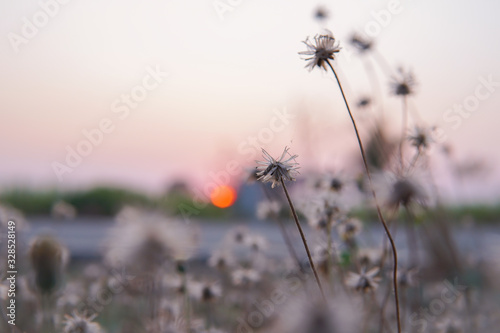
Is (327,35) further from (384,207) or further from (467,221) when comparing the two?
(467,221)

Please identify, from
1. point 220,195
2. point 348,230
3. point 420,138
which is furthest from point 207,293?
point 220,195

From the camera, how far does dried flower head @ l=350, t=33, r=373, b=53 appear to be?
3332mm

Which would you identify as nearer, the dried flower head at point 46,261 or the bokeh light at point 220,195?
the dried flower head at point 46,261

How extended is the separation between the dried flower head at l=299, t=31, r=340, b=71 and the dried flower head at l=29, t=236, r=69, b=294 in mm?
1081

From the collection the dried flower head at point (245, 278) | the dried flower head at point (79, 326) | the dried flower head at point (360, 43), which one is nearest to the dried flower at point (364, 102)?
the dried flower head at point (360, 43)

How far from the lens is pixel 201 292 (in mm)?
2797

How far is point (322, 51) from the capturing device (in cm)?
161

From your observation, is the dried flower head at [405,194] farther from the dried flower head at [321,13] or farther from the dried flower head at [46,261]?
the dried flower head at [321,13]

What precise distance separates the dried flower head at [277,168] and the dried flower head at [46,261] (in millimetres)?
777

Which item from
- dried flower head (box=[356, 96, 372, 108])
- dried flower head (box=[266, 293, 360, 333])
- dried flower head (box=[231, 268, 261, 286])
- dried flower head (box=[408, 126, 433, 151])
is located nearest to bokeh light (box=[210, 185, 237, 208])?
dried flower head (box=[231, 268, 261, 286])

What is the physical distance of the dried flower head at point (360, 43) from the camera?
10.9ft

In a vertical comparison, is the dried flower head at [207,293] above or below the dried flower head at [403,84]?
below

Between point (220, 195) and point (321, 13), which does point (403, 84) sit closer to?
point (321, 13)

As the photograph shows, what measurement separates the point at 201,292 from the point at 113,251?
1485 mm
